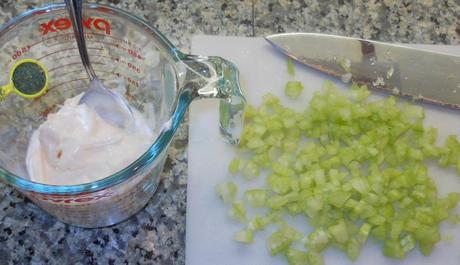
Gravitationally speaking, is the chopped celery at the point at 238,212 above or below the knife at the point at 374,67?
below

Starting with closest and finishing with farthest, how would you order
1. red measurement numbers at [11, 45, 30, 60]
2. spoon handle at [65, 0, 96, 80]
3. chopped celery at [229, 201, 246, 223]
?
spoon handle at [65, 0, 96, 80]
red measurement numbers at [11, 45, 30, 60]
chopped celery at [229, 201, 246, 223]

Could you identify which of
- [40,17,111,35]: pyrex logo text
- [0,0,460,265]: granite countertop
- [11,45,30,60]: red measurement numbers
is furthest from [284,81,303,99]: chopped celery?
[11,45,30,60]: red measurement numbers

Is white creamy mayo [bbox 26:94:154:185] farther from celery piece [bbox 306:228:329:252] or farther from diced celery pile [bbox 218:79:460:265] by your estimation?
celery piece [bbox 306:228:329:252]

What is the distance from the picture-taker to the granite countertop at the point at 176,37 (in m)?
1.01

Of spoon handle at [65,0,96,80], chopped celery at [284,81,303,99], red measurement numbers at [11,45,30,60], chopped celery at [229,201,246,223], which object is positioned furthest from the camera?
chopped celery at [284,81,303,99]

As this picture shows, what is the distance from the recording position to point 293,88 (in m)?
1.13

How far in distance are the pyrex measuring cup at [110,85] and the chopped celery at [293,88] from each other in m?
0.20

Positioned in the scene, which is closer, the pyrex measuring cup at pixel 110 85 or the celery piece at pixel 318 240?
the pyrex measuring cup at pixel 110 85

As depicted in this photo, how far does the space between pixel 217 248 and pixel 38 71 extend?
0.43 meters

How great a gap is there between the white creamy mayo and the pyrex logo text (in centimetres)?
12

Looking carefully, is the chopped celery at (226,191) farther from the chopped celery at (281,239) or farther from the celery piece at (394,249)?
the celery piece at (394,249)

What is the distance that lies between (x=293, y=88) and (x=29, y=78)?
0.49m

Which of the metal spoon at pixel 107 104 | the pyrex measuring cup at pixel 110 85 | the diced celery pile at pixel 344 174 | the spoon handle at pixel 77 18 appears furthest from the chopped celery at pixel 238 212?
the spoon handle at pixel 77 18

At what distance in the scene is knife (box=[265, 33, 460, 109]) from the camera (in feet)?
3.75
